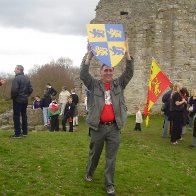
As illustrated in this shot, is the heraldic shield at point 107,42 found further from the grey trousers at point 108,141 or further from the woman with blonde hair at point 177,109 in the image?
the woman with blonde hair at point 177,109

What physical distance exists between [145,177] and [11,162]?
123 inches

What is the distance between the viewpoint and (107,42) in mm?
8875

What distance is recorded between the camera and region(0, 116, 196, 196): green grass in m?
8.42

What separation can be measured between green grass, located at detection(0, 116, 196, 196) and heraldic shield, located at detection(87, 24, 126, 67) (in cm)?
253

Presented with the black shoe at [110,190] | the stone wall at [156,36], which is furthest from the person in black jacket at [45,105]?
the black shoe at [110,190]

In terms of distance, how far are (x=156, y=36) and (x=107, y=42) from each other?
16.4m

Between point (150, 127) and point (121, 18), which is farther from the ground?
point (121, 18)

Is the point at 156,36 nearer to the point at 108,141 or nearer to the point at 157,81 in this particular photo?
the point at 157,81

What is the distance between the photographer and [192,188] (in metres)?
9.36

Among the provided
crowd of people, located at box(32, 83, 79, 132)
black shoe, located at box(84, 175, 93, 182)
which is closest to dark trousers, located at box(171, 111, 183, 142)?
crowd of people, located at box(32, 83, 79, 132)

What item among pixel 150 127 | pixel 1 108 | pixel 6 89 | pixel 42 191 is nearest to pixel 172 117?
pixel 150 127

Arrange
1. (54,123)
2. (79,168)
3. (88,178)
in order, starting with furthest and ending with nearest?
(54,123) < (79,168) < (88,178)

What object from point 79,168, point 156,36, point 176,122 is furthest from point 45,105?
point 79,168

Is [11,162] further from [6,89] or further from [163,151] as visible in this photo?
[6,89]
